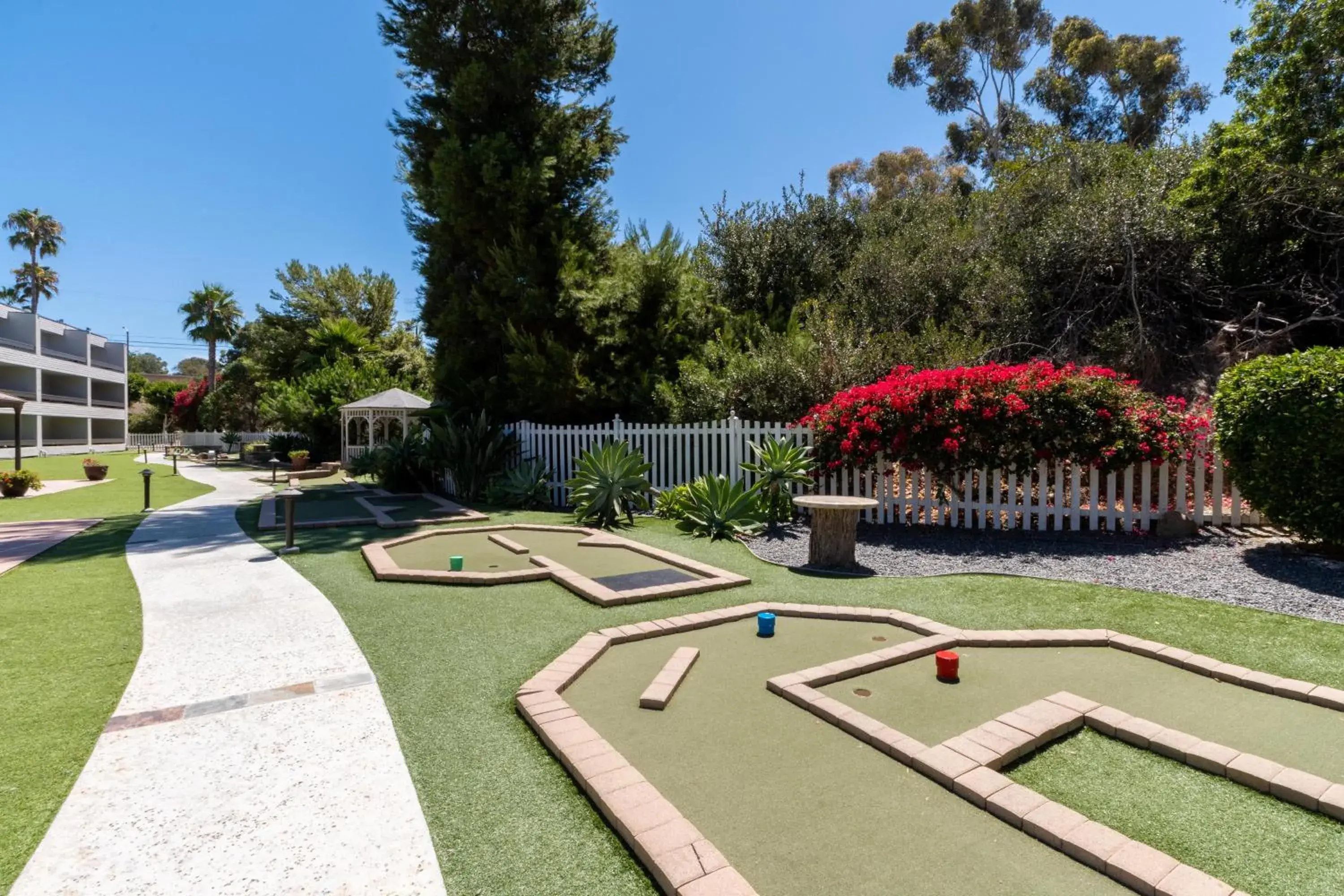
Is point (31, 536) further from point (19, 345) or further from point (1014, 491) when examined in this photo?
point (19, 345)

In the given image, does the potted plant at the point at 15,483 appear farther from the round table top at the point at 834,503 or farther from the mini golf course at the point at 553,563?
the round table top at the point at 834,503

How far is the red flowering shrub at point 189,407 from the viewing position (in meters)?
48.2

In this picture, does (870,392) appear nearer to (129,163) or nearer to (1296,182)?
(1296,182)

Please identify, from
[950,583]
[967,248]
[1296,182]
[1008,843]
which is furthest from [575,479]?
[1296,182]

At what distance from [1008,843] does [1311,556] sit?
6.32 meters

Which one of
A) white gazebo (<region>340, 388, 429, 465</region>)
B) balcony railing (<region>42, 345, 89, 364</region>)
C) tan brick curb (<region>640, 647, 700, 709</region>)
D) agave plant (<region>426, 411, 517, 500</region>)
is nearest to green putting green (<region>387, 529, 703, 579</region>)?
tan brick curb (<region>640, 647, 700, 709</region>)

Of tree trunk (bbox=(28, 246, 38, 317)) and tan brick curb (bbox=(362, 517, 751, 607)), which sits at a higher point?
tree trunk (bbox=(28, 246, 38, 317))

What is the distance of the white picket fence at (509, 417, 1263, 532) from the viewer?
711cm

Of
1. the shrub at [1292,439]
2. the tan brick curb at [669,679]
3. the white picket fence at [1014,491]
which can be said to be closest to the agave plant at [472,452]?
the white picket fence at [1014,491]

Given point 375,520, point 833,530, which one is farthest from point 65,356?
point 833,530

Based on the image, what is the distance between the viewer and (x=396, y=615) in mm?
4863

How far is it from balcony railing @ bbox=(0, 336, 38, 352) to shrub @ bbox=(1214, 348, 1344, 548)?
1963 inches

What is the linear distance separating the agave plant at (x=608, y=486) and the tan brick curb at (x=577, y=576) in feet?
4.77

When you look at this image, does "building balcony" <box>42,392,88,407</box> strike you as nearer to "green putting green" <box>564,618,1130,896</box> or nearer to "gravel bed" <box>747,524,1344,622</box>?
"gravel bed" <box>747,524,1344,622</box>
